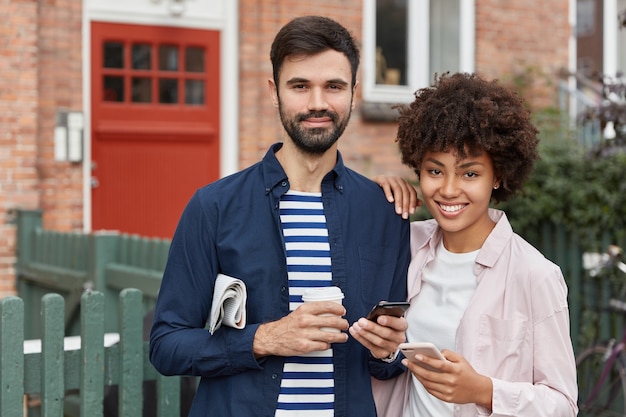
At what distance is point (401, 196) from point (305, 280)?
0.45m

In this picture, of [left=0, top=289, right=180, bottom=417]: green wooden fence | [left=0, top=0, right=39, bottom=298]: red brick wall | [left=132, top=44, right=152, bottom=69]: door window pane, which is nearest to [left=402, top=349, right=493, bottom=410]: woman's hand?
[left=0, top=289, right=180, bottom=417]: green wooden fence

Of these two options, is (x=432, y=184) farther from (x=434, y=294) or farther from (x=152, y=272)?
(x=152, y=272)

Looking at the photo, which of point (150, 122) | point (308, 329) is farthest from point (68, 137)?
point (308, 329)

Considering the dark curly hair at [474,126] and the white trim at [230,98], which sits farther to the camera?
the white trim at [230,98]

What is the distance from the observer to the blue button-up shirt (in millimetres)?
2518

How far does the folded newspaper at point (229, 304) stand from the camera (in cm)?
243

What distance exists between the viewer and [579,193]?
742 centimetres

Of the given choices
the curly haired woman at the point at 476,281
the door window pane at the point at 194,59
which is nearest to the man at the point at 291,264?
the curly haired woman at the point at 476,281

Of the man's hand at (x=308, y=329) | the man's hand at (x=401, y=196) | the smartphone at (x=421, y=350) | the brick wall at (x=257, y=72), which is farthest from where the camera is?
the brick wall at (x=257, y=72)

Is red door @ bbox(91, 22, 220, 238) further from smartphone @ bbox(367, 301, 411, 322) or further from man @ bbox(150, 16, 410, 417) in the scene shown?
smartphone @ bbox(367, 301, 411, 322)

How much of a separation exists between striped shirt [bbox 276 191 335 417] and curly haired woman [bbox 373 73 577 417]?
0.27m

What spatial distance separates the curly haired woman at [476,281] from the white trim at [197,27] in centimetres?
597

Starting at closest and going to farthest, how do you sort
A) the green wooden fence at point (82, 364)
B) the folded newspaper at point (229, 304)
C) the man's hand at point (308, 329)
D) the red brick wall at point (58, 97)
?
the man's hand at point (308, 329), the folded newspaper at point (229, 304), the green wooden fence at point (82, 364), the red brick wall at point (58, 97)

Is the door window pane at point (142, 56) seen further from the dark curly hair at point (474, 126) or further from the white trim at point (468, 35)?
the dark curly hair at point (474, 126)
